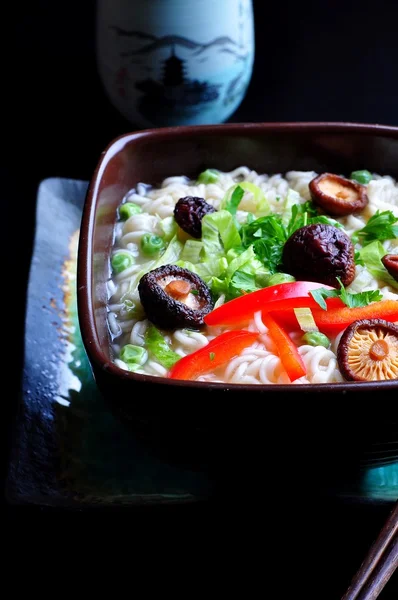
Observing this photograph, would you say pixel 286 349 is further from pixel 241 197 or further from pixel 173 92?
pixel 173 92

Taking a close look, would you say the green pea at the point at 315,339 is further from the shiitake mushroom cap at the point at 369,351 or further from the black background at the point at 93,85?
the black background at the point at 93,85

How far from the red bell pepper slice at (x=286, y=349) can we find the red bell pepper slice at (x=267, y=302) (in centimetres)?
5

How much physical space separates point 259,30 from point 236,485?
13.4 feet

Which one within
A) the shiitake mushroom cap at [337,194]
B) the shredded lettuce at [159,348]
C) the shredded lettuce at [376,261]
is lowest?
the shredded lettuce at [159,348]

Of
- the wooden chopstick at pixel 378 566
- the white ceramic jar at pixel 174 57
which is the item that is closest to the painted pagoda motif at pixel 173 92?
the white ceramic jar at pixel 174 57

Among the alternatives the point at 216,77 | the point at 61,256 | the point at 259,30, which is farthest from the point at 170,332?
the point at 259,30

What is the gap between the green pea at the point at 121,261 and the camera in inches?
138

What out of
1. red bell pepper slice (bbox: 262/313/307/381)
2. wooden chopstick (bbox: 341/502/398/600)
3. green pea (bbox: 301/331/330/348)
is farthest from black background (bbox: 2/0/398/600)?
wooden chopstick (bbox: 341/502/398/600)

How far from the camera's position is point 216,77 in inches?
185

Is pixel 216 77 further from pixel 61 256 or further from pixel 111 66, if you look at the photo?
pixel 61 256

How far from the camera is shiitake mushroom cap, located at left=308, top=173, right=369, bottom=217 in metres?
3.62

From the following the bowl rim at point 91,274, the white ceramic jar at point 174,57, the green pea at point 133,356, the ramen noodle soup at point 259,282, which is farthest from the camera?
the white ceramic jar at point 174,57

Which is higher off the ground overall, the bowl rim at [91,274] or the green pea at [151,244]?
the bowl rim at [91,274]

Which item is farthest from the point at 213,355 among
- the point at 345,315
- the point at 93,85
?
the point at 93,85
